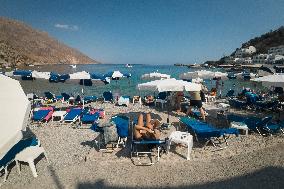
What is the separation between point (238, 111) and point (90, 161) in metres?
9.52

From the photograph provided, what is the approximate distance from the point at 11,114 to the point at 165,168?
14.4ft

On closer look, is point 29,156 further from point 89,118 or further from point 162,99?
point 162,99

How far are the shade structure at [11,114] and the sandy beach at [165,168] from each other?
2.90 metres

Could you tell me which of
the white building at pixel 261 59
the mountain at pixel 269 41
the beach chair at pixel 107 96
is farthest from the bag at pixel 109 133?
the mountain at pixel 269 41

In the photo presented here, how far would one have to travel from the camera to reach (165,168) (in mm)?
6664

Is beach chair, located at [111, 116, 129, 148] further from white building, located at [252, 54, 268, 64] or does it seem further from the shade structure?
white building, located at [252, 54, 268, 64]

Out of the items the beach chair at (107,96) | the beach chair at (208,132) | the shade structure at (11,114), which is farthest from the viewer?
the beach chair at (107,96)

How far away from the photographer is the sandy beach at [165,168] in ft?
19.5

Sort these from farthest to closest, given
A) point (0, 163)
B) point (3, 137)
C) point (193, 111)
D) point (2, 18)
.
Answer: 1. point (2, 18)
2. point (193, 111)
3. point (0, 163)
4. point (3, 137)

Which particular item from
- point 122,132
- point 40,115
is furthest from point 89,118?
point 122,132

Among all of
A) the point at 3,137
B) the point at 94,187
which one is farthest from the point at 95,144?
the point at 3,137

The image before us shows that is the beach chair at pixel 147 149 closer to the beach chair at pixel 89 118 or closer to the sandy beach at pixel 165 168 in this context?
the sandy beach at pixel 165 168

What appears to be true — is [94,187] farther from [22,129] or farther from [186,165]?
[22,129]

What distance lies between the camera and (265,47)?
428ft
